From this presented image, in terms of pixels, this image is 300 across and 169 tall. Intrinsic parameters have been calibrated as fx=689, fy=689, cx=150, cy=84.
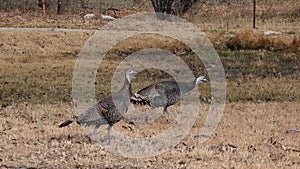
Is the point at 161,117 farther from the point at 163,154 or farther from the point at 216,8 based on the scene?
the point at 216,8

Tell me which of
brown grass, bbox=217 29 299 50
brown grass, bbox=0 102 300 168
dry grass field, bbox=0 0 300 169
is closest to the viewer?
brown grass, bbox=0 102 300 168

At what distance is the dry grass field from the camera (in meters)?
8.04

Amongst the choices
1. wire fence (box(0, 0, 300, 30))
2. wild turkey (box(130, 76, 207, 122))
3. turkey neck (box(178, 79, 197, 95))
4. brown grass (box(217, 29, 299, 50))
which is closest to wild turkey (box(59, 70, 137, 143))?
wild turkey (box(130, 76, 207, 122))

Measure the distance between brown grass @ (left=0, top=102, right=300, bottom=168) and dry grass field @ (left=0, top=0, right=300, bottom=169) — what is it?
0.01 m

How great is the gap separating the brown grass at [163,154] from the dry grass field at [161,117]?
0.01 m

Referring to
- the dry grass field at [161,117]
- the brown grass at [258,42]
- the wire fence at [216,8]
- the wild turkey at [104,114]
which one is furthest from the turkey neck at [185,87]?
the wire fence at [216,8]

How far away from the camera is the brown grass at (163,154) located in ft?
25.6

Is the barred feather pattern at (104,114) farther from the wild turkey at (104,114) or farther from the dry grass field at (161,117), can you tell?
the dry grass field at (161,117)

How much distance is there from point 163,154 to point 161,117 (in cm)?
267

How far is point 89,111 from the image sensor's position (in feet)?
29.1

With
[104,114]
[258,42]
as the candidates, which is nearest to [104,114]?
[104,114]

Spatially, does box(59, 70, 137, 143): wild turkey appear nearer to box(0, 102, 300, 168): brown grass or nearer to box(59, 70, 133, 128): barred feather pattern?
box(59, 70, 133, 128): barred feather pattern

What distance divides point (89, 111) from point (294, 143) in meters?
2.70

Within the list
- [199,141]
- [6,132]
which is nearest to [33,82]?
[6,132]
